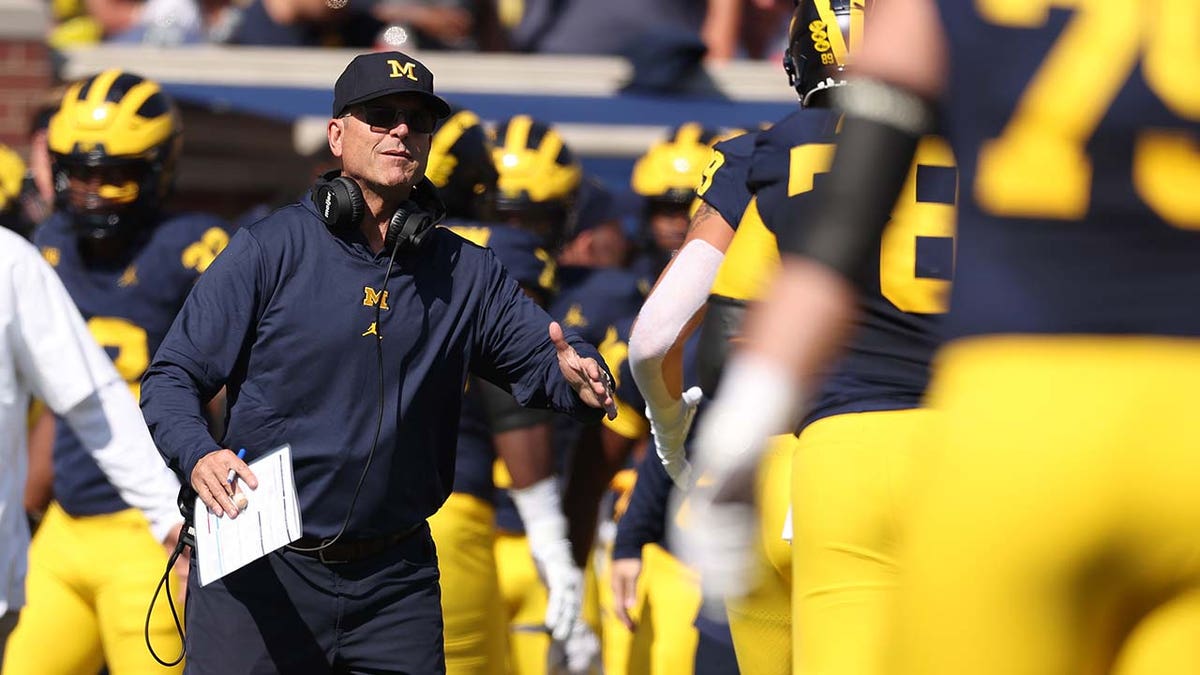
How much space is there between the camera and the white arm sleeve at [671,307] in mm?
4859

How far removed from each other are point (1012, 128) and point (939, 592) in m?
0.58

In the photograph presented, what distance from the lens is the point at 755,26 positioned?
42.2 feet

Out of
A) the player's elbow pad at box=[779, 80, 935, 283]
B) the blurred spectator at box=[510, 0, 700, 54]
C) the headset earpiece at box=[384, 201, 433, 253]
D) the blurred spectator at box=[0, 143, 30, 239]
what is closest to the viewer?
the player's elbow pad at box=[779, 80, 935, 283]

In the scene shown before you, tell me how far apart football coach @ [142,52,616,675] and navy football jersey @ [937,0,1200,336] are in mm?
1856

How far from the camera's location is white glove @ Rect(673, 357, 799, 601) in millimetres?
2576

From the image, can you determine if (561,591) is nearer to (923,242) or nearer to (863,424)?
(863,424)

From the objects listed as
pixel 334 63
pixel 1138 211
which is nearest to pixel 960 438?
pixel 1138 211

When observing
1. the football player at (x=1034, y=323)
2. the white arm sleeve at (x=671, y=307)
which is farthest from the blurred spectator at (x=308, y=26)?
the football player at (x=1034, y=323)

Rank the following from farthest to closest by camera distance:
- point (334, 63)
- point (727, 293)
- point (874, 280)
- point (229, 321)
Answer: point (334, 63), point (727, 293), point (229, 321), point (874, 280)

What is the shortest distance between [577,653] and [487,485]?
83cm

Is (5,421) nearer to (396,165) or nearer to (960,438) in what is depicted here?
(396,165)

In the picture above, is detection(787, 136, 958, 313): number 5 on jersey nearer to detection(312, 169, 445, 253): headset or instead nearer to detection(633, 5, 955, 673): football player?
detection(633, 5, 955, 673): football player

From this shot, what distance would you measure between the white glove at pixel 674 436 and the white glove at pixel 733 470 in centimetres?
233

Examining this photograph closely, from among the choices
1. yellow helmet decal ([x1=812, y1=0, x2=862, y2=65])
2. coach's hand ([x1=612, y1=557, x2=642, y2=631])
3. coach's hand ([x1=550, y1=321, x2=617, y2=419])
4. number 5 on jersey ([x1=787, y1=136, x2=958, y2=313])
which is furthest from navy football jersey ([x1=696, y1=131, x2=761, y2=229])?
coach's hand ([x1=612, y1=557, x2=642, y2=631])
